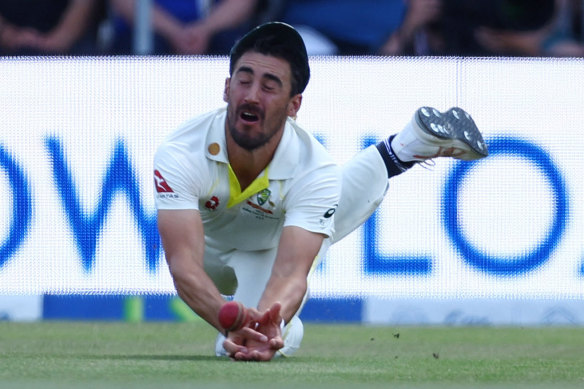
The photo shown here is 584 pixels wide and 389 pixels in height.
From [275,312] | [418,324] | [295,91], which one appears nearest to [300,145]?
[295,91]

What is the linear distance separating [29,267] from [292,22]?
104 inches

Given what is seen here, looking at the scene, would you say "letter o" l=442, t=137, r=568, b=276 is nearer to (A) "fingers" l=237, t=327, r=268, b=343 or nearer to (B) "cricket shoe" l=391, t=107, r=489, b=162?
(B) "cricket shoe" l=391, t=107, r=489, b=162

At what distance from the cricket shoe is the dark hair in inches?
51.1

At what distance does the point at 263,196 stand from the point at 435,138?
1.31 m

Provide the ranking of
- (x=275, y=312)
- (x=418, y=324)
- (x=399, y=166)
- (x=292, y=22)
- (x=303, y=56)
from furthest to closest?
(x=292, y=22) → (x=418, y=324) → (x=399, y=166) → (x=303, y=56) → (x=275, y=312)

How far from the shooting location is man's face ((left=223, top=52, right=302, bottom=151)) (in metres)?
5.00

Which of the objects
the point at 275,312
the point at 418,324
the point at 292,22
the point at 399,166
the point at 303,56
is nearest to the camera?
the point at 275,312

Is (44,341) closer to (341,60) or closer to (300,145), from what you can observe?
(300,145)

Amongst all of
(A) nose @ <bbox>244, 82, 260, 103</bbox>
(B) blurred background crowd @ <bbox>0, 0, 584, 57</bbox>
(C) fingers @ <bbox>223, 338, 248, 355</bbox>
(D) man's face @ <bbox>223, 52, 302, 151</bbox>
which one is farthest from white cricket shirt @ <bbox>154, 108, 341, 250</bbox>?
(B) blurred background crowd @ <bbox>0, 0, 584, 57</bbox>

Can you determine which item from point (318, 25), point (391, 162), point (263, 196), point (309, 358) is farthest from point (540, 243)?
point (263, 196)

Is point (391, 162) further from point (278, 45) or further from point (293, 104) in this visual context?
point (278, 45)

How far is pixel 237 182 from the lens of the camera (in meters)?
5.22

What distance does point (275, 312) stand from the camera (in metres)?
4.61

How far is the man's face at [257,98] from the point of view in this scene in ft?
16.4
